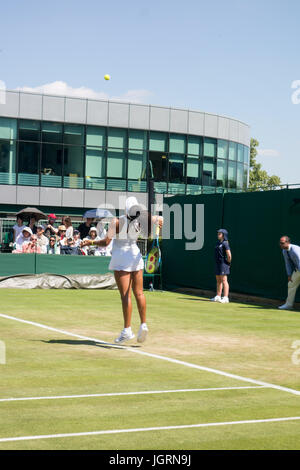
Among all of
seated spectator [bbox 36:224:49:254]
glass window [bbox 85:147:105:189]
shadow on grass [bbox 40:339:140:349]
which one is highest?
glass window [bbox 85:147:105:189]

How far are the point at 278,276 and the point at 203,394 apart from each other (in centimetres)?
1273

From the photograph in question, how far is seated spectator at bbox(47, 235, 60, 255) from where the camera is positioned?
82.0 feet

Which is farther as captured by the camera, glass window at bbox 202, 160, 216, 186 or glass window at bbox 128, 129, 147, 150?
glass window at bbox 202, 160, 216, 186

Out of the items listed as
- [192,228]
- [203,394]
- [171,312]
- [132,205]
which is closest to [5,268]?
[192,228]

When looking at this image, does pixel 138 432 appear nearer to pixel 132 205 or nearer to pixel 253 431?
pixel 253 431

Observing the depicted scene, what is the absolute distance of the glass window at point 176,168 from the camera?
1834 inches

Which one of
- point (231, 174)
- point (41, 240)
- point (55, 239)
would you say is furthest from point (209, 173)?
point (41, 240)

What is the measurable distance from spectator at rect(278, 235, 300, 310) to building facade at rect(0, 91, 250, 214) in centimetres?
2328

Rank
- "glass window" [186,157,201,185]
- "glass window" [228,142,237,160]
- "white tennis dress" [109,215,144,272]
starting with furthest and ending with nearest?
"glass window" [228,142,237,160]
"glass window" [186,157,201,185]
"white tennis dress" [109,215,144,272]

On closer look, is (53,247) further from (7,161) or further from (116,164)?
(116,164)

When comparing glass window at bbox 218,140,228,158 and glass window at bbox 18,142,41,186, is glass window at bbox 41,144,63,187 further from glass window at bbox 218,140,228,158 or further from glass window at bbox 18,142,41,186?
glass window at bbox 218,140,228,158

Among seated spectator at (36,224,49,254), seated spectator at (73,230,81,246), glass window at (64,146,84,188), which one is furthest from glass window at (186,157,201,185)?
seated spectator at (36,224,49,254)

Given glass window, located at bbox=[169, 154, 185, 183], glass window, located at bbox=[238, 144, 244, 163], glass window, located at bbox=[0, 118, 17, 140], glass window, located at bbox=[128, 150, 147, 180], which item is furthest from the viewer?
glass window, located at bbox=[238, 144, 244, 163]

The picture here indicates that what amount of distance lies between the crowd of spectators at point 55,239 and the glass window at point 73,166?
18.3m
